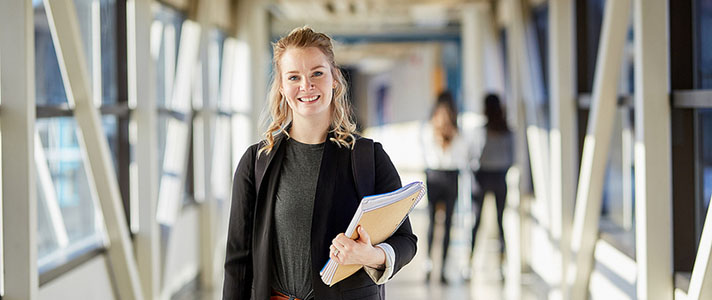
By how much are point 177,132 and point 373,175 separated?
14.2ft

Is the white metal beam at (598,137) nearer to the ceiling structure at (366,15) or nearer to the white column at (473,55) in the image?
the ceiling structure at (366,15)

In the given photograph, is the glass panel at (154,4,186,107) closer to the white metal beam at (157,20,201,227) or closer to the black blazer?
the white metal beam at (157,20,201,227)

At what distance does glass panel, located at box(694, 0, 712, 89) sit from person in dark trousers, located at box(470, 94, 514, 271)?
2.89m

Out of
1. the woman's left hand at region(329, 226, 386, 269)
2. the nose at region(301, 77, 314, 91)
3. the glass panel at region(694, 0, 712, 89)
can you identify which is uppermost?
the glass panel at region(694, 0, 712, 89)

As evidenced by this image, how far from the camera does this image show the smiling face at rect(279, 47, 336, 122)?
2.06 meters

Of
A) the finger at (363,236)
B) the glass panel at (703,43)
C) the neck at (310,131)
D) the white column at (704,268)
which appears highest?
the glass panel at (703,43)

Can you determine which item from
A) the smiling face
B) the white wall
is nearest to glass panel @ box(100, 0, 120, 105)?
the smiling face

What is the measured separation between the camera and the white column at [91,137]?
3.47 m

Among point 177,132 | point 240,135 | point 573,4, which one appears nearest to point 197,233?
point 177,132

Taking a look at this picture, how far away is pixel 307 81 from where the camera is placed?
80.7 inches

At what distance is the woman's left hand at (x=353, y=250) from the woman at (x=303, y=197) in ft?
0.16

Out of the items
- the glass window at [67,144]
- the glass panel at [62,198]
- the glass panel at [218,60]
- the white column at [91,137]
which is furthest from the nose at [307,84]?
the glass panel at [218,60]

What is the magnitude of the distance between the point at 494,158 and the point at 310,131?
4.49 m

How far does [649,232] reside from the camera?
3441 mm
